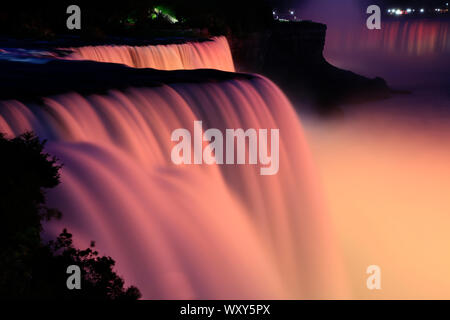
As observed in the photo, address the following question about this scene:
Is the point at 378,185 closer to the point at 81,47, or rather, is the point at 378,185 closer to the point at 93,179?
the point at 81,47

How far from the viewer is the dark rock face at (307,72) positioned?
2972cm

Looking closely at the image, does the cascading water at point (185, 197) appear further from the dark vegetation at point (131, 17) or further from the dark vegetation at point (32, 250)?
the dark vegetation at point (131, 17)

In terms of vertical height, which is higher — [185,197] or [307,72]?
[307,72]

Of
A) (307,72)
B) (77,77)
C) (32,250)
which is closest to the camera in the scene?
(32,250)

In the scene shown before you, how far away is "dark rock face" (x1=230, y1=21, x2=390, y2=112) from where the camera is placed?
29.7m

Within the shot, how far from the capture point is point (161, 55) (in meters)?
14.5

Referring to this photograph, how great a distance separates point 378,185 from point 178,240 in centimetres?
1212

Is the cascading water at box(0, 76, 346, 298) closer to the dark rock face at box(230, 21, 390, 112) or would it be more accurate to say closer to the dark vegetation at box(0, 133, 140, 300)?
the dark vegetation at box(0, 133, 140, 300)

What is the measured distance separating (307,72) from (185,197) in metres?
25.8

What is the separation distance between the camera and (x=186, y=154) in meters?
7.77

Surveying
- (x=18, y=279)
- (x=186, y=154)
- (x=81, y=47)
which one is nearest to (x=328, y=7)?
(x=81, y=47)

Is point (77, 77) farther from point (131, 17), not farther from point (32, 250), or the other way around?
point (131, 17)

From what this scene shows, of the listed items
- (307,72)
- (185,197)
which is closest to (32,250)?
(185,197)

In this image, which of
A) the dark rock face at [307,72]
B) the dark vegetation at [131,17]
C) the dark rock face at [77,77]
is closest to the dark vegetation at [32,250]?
the dark rock face at [77,77]
